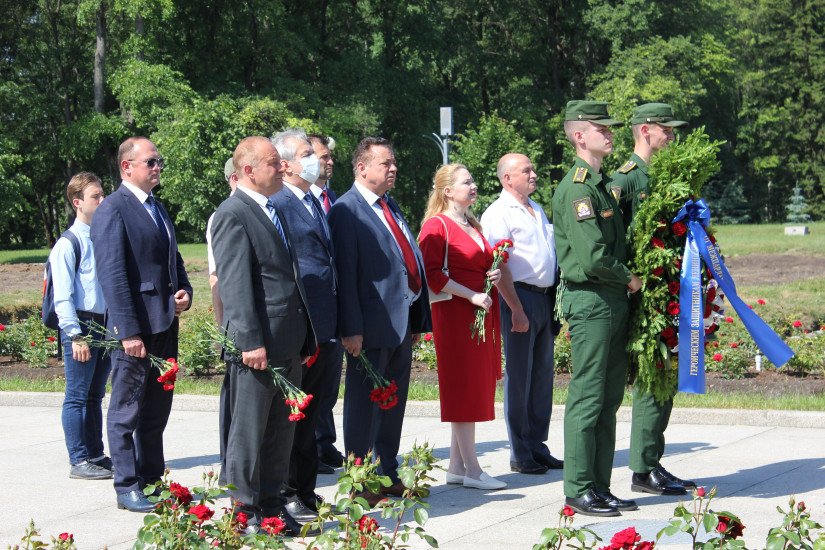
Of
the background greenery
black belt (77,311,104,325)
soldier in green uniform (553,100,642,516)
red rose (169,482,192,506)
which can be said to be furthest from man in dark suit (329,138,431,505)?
the background greenery

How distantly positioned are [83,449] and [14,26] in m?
43.0

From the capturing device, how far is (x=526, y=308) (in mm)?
8000

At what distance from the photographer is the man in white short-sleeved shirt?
7914mm

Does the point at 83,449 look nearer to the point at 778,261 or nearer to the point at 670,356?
the point at 670,356

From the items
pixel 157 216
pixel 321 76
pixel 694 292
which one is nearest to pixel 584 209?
pixel 694 292

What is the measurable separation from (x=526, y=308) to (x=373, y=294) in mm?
1603

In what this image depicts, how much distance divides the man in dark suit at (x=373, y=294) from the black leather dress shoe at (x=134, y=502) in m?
1.22

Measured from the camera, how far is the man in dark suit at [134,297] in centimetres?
673

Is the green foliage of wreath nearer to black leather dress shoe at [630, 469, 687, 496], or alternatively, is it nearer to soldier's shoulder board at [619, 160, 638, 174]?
soldier's shoulder board at [619, 160, 638, 174]

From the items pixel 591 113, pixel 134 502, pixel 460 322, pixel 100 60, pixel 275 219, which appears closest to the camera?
pixel 275 219

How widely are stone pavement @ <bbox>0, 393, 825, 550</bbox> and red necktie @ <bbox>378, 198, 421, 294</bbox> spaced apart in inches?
52.2

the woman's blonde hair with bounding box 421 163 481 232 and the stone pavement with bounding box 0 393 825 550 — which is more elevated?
the woman's blonde hair with bounding box 421 163 481 232

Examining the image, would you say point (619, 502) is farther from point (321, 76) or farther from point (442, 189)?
point (321, 76)

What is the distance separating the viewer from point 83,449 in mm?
7902
